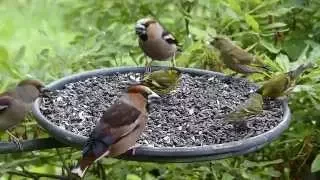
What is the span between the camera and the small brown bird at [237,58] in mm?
3729

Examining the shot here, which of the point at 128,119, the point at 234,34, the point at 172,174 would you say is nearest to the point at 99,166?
the point at 172,174

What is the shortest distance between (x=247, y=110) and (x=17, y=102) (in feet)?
3.43

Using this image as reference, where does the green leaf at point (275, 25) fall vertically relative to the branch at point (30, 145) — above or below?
above

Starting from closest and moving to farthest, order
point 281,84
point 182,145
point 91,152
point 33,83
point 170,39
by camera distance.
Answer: point 91,152 < point 182,145 < point 281,84 < point 33,83 < point 170,39

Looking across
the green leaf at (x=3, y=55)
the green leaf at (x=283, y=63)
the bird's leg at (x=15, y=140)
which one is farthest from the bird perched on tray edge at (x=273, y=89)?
the green leaf at (x=3, y=55)

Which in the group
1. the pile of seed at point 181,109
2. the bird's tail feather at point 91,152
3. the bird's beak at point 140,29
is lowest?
the bird's tail feather at point 91,152

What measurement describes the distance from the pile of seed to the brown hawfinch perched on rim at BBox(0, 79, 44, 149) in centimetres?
7

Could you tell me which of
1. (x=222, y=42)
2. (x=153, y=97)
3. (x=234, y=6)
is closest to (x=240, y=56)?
(x=222, y=42)

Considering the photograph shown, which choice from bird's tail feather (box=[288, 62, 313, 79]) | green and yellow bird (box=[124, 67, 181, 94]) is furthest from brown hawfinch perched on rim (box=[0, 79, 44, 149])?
bird's tail feather (box=[288, 62, 313, 79])

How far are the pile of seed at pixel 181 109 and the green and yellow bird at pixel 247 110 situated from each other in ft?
0.11

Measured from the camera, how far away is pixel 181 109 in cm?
343

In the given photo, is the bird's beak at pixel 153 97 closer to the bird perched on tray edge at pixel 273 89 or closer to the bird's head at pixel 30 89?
the bird perched on tray edge at pixel 273 89

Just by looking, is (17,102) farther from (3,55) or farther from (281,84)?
(281,84)

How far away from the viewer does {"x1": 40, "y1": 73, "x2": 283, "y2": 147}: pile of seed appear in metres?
3.12
